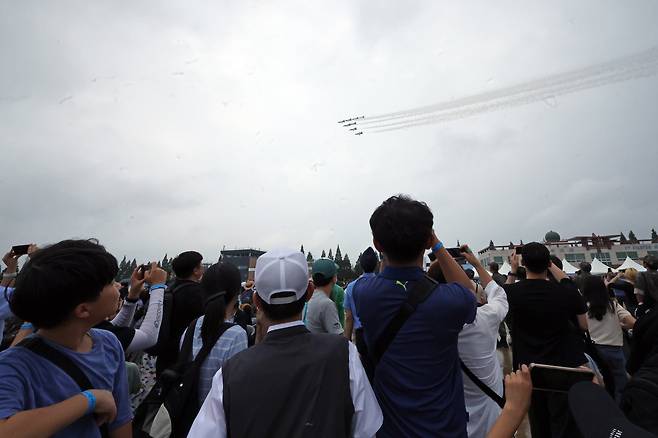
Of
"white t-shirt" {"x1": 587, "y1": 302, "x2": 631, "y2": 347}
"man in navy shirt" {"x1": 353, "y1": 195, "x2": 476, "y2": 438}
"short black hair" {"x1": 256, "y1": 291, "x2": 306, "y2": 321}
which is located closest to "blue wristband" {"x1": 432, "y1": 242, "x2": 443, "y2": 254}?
"man in navy shirt" {"x1": 353, "y1": 195, "x2": 476, "y2": 438}

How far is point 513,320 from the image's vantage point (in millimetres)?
3414

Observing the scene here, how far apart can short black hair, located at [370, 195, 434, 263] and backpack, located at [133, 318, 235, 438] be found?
61.1 inches

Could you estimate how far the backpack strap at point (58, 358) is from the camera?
55.4 inches

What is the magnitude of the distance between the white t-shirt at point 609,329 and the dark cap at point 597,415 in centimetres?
479

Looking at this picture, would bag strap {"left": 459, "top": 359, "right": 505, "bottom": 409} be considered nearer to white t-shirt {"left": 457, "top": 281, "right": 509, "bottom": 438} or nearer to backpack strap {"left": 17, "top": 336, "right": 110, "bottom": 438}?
white t-shirt {"left": 457, "top": 281, "right": 509, "bottom": 438}

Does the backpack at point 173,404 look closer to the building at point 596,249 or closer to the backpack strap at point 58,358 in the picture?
the backpack strap at point 58,358

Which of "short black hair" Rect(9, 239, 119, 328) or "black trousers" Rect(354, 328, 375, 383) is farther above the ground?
"short black hair" Rect(9, 239, 119, 328)

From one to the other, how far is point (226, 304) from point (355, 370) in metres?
1.63

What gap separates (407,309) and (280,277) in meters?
0.78

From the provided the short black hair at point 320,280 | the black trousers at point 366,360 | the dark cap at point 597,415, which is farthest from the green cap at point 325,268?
the dark cap at point 597,415

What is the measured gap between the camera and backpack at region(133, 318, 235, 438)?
2.09 m

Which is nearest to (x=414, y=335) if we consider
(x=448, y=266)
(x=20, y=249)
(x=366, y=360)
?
(x=366, y=360)

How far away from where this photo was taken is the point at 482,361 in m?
2.15

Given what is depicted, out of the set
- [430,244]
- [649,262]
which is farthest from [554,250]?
[430,244]
